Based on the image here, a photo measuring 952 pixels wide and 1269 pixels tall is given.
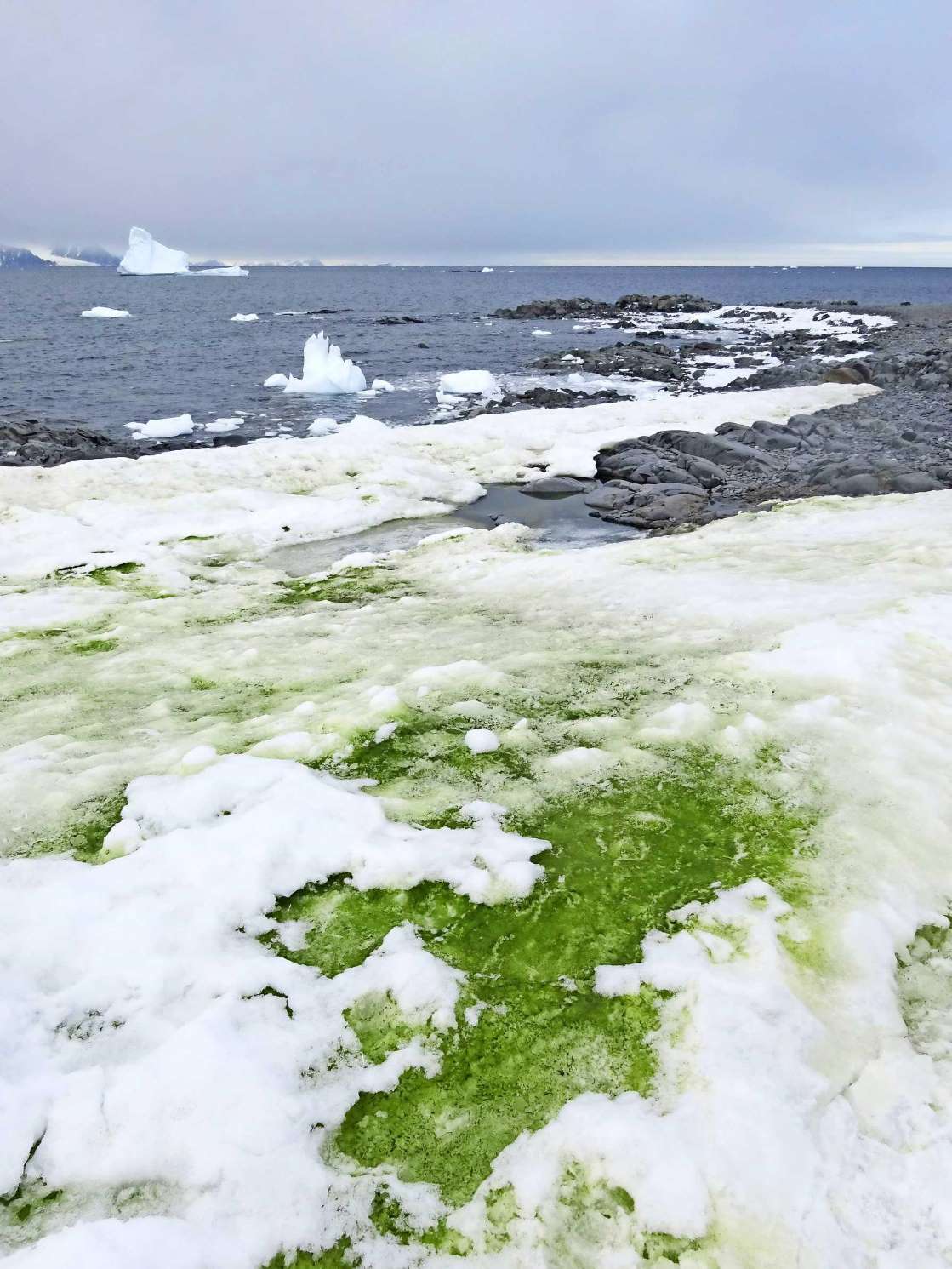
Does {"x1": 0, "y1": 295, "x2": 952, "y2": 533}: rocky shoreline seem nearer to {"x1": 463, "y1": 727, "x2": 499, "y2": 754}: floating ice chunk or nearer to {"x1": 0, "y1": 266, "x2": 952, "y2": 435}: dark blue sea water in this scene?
{"x1": 0, "y1": 266, "x2": 952, "y2": 435}: dark blue sea water

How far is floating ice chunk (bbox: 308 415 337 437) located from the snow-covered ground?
20.3 meters

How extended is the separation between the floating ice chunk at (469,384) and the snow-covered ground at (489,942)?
31.2 meters

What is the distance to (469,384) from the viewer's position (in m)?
38.0

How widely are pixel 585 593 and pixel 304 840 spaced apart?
19.5ft

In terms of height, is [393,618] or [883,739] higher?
[883,739]

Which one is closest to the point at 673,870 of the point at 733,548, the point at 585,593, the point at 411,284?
the point at 585,593

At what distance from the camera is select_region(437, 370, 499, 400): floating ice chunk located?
38.0 m

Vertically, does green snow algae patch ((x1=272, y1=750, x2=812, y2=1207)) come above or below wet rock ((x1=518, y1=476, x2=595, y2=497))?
above

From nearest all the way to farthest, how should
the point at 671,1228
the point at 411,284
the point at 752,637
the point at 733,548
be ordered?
the point at 671,1228 < the point at 752,637 < the point at 733,548 < the point at 411,284

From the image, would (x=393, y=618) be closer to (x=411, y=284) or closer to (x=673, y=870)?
(x=673, y=870)

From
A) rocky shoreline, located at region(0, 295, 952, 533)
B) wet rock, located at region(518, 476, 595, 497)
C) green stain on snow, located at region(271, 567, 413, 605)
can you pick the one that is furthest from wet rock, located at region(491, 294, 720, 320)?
green stain on snow, located at region(271, 567, 413, 605)

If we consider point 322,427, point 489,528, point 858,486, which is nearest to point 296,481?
point 489,528

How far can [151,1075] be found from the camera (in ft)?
11.1

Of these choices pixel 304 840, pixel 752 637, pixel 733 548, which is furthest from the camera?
pixel 733 548
